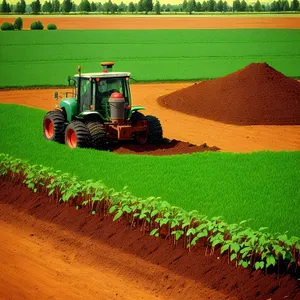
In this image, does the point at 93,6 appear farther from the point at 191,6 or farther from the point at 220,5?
the point at 220,5

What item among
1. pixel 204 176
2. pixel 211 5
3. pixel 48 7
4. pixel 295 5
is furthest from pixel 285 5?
pixel 204 176

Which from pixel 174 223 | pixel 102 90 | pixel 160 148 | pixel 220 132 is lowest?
pixel 220 132

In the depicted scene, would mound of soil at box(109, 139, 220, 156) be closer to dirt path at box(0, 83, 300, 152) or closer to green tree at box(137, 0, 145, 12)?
dirt path at box(0, 83, 300, 152)

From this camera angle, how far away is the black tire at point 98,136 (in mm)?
18797

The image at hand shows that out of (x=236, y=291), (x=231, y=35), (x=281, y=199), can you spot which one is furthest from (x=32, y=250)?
(x=231, y=35)

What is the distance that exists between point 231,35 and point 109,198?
2426 inches

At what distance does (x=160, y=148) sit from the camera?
20.0 meters

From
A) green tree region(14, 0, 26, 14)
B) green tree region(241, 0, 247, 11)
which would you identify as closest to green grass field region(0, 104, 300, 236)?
green tree region(14, 0, 26, 14)

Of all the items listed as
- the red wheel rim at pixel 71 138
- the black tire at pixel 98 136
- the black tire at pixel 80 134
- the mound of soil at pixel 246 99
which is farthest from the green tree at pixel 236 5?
the black tire at pixel 98 136

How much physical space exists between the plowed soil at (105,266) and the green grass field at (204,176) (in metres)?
1.53

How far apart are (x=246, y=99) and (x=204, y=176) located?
12438 mm

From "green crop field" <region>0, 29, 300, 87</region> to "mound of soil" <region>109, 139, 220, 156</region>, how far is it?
18280 mm

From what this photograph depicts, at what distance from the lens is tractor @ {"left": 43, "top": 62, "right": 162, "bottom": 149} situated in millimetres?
18922

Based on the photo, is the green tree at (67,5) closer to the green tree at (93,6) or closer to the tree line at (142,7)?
the tree line at (142,7)
